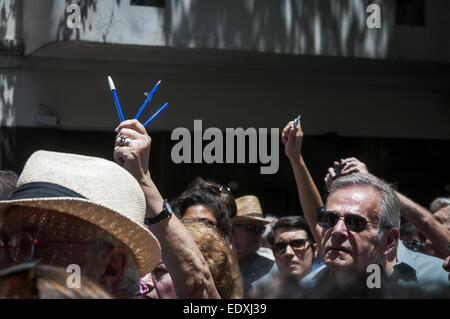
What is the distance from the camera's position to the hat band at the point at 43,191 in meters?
1.98

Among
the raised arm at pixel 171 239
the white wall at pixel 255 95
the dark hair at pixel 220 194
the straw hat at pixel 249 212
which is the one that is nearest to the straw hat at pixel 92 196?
the raised arm at pixel 171 239

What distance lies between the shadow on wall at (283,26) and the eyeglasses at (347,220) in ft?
20.2

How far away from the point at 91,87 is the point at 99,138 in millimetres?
633

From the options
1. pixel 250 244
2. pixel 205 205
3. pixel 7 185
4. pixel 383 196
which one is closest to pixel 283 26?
pixel 250 244

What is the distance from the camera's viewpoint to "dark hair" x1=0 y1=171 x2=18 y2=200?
11.4 feet

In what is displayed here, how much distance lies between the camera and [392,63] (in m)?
10.1

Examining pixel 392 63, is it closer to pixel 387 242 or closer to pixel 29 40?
pixel 29 40

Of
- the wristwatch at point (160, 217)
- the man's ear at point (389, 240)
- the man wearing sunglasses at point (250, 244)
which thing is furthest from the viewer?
the man wearing sunglasses at point (250, 244)

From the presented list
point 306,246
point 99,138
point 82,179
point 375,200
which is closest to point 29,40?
point 99,138

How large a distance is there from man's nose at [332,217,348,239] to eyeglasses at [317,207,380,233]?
1 cm

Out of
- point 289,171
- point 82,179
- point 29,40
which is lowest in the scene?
point 289,171

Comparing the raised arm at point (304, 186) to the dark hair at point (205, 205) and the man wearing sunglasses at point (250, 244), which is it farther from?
the man wearing sunglasses at point (250, 244)

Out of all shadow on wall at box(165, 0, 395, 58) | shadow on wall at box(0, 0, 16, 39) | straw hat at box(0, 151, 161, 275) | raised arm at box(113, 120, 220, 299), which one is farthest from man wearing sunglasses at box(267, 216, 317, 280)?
shadow on wall at box(0, 0, 16, 39)
